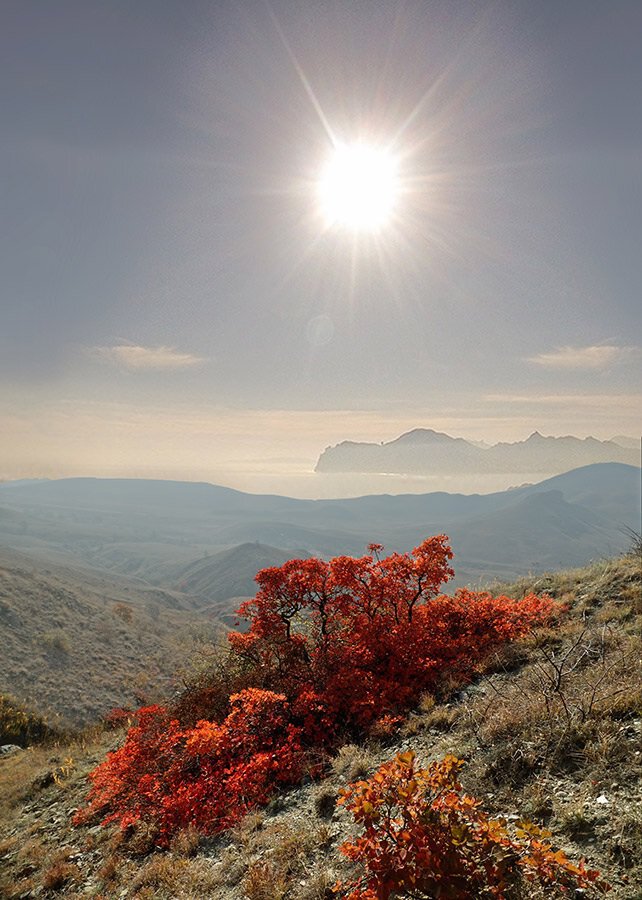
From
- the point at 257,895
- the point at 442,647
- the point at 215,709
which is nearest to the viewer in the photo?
the point at 257,895

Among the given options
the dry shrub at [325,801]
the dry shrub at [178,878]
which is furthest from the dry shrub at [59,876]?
the dry shrub at [325,801]

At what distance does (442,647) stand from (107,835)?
12.7 m

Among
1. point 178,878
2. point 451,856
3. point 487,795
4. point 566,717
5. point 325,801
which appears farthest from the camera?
point 325,801

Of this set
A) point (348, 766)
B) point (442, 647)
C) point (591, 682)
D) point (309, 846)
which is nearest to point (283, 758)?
point (348, 766)

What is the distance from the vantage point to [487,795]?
824 cm

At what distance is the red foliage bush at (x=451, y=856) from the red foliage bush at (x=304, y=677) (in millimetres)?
7174

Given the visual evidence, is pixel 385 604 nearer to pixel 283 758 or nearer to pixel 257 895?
pixel 283 758

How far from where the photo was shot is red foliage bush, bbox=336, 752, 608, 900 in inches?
215

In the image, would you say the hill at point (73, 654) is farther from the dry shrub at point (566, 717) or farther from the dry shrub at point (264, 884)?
the dry shrub at point (566, 717)

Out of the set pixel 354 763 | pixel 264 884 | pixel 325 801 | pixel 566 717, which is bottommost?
pixel 325 801

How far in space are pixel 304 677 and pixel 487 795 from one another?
34.2 feet

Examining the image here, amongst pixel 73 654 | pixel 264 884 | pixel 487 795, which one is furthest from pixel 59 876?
pixel 73 654

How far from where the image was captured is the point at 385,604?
19.8 meters

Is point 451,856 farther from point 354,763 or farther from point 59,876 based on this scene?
point 59,876
